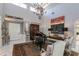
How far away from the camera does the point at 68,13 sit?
156 centimetres

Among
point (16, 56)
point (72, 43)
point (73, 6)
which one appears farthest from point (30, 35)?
point (73, 6)

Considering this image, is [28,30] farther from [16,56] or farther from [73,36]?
[73,36]

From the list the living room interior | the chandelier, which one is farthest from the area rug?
the chandelier

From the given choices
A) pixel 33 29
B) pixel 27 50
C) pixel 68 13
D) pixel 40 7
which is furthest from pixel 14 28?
pixel 68 13

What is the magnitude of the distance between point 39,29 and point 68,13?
516 mm

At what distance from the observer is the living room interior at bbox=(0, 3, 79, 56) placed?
155cm

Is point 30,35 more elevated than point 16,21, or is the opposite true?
point 16,21

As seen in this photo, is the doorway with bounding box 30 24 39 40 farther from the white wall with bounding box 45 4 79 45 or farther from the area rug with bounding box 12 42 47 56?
the white wall with bounding box 45 4 79 45

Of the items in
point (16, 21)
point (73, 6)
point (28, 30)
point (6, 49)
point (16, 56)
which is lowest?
point (16, 56)

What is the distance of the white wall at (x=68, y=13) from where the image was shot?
5.08ft

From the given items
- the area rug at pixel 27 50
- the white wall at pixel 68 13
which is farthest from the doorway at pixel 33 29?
the white wall at pixel 68 13

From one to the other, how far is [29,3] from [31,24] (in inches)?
13.2

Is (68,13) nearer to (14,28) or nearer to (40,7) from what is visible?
(40,7)

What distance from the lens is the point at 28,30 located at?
5.22 feet
